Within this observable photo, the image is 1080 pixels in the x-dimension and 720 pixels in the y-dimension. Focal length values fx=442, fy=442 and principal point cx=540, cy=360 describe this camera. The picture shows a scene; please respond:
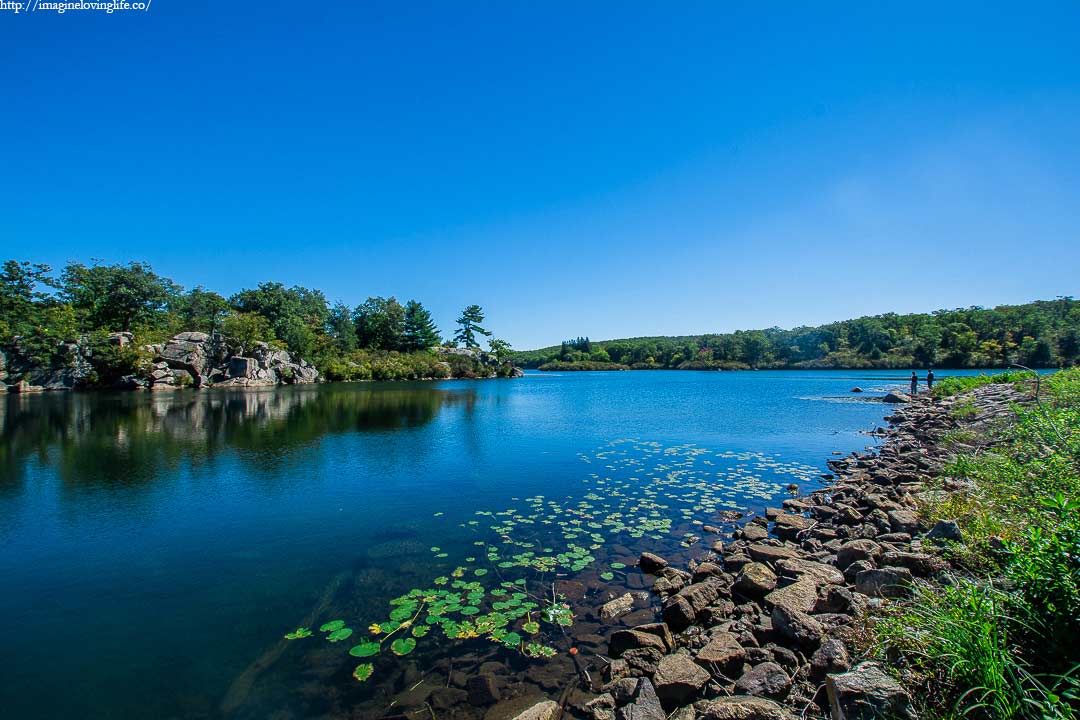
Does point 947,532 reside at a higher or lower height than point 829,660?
higher

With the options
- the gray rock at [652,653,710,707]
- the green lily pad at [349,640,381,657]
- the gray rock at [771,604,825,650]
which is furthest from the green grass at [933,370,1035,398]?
the green lily pad at [349,640,381,657]

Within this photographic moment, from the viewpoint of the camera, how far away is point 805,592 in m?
6.20

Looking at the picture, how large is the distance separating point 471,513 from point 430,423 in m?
18.0

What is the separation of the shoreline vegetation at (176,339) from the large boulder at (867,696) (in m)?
68.7

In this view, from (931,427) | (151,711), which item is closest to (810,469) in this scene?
(931,427)

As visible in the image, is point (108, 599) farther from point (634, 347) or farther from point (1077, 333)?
point (634, 347)

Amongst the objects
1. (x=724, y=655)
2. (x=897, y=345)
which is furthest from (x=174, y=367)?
(x=897, y=345)

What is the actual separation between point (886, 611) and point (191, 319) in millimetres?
92314

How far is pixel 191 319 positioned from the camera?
7312cm

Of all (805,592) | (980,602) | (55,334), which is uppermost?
(55,334)

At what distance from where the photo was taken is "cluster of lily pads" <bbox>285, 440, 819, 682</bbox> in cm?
662

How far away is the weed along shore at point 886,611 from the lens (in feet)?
10.9

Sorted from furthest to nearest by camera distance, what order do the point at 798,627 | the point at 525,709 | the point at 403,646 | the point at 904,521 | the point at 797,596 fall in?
1. the point at 904,521
2. the point at 403,646
3. the point at 797,596
4. the point at 798,627
5. the point at 525,709

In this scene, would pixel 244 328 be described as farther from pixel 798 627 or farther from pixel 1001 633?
pixel 1001 633
